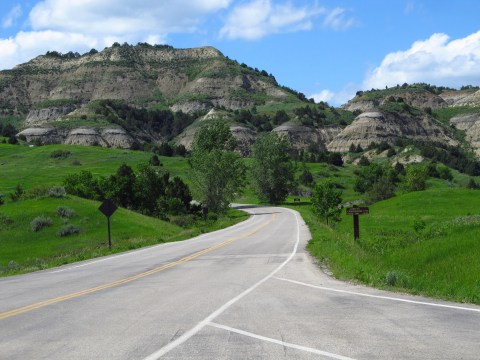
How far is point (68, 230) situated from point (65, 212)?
163 inches

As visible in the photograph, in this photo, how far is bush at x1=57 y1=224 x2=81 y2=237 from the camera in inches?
1922

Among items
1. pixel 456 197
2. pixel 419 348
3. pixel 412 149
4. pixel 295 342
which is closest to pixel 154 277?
pixel 295 342

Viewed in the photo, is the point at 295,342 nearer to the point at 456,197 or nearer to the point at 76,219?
the point at 76,219

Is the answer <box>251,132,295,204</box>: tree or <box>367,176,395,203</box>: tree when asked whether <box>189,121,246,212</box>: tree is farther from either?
<box>367,176,395,203</box>: tree

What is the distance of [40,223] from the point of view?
50.1m

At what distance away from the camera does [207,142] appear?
106 meters

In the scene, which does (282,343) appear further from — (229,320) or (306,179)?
(306,179)

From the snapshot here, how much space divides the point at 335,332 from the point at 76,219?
4754 centimetres

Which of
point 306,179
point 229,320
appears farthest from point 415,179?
point 229,320

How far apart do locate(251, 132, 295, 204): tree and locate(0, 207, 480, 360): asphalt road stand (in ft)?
291

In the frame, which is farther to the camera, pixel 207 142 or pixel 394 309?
pixel 207 142

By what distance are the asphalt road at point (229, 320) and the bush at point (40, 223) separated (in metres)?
34.7

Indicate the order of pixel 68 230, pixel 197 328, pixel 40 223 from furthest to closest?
pixel 40 223 → pixel 68 230 → pixel 197 328

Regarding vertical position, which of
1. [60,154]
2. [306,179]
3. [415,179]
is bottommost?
[415,179]
